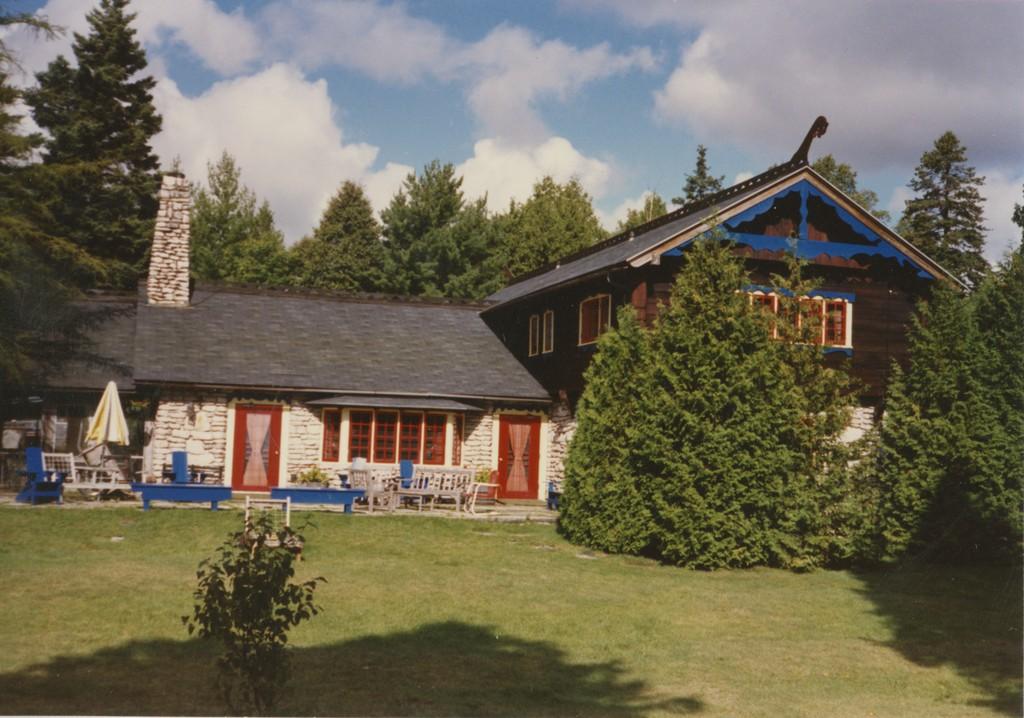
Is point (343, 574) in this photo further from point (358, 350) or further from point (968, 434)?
point (358, 350)

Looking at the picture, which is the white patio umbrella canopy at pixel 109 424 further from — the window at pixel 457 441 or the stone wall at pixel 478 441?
the stone wall at pixel 478 441

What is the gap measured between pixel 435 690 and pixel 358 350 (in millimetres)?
19542

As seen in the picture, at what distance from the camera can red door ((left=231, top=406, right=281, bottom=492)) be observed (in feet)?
82.2

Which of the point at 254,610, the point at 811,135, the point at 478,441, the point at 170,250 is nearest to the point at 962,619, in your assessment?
the point at 254,610

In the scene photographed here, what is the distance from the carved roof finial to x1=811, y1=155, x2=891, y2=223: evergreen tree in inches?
1278

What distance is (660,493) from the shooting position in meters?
17.0

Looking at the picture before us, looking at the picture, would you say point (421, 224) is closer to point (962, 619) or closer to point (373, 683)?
point (962, 619)

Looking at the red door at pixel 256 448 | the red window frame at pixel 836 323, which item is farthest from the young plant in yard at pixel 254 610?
the red window frame at pixel 836 323

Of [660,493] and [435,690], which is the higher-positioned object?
[660,493]

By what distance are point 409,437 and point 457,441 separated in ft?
4.36

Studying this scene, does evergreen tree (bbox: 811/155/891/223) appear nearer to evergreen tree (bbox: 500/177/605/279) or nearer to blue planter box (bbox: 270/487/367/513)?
evergreen tree (bbox: 500/177/605/279)

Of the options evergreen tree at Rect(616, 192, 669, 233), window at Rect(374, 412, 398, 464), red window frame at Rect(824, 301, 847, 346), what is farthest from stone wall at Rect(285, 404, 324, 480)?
evergreen tree at Rect(616, 192, 669, 233)

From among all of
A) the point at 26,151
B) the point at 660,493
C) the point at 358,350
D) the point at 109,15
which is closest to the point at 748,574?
the point at 660,493

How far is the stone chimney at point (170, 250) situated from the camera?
28516mm
